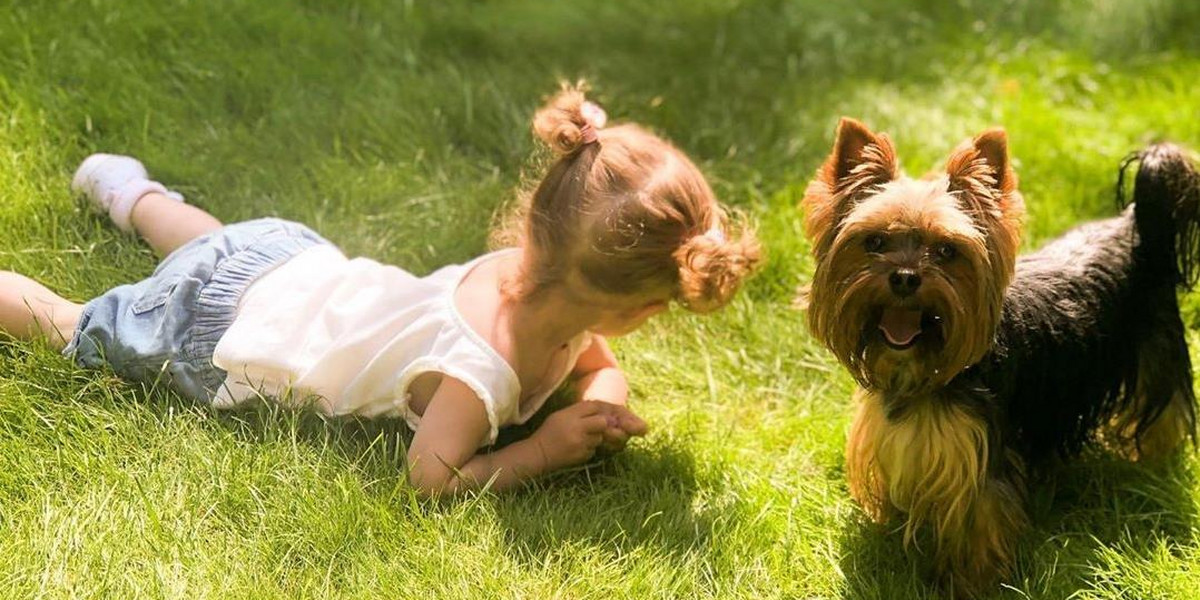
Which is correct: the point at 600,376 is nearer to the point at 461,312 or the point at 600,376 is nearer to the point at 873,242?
the point at 461,312

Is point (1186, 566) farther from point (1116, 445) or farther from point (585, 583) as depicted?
point (585, 583)

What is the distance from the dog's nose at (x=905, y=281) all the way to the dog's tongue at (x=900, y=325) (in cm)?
12

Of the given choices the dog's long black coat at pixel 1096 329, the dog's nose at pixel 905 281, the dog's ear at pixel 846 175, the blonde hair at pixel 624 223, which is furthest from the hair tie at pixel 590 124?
the dog's long black coat at pixel 1096 329

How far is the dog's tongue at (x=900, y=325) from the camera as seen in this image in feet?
9.83

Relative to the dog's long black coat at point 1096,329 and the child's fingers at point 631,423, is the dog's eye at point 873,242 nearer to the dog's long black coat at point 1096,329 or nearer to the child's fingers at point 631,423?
the dog's long black coat at point 1096,329

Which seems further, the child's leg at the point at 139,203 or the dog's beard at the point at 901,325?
the child's leg at the point at 139,203

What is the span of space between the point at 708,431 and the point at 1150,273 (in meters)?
1.33

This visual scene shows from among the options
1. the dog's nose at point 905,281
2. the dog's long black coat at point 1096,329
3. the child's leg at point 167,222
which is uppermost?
the dog's nose at point 905,281

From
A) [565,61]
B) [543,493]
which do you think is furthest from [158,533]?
[565,61]

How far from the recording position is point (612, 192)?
3469 mm

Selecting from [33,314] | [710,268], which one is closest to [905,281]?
[710,268]

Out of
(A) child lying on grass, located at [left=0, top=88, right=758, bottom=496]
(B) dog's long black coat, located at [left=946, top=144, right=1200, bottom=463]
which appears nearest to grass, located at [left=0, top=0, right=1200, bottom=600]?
(A) child lying on grass, located at [left=0, top=88, right=758, bottom=496]

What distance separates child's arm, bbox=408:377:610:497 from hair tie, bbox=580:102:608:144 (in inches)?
29.3

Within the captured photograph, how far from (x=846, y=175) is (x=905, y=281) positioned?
0.37 m
